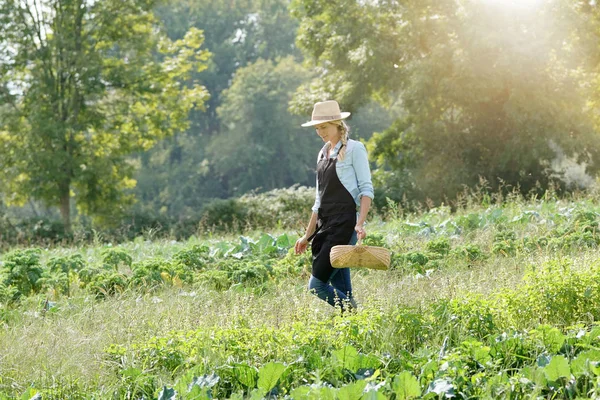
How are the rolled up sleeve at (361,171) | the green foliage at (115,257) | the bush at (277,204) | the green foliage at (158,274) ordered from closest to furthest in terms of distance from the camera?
the rolled up sleeve at (361,171), the green foliage at (158,274), the green foliage at (115,257), the bush at (277,204)

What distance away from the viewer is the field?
4199 millimetres

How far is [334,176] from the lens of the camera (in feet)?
19.3

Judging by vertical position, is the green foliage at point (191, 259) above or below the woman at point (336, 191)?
below

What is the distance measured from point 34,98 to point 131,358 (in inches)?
705

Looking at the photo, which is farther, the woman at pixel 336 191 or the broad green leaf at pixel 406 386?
the woman at pixel 336 191

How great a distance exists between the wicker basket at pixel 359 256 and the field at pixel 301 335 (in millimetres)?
271

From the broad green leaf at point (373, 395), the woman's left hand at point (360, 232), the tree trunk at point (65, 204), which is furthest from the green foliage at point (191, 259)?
the tree trunk at point (65, 204)

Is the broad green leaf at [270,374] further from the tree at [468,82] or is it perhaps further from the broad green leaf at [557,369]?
the tree at [468,82]

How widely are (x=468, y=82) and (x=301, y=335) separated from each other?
1676 cm

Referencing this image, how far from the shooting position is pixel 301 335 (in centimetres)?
498

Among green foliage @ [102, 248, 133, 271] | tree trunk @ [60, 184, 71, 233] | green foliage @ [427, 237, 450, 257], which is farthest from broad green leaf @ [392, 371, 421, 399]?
tree trunk @ [60, 184, 71, 233]

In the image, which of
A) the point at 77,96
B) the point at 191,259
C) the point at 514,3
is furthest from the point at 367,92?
the point at 191,259

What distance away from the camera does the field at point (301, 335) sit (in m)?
4.20

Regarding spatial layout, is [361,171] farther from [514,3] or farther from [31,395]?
[514,3]
